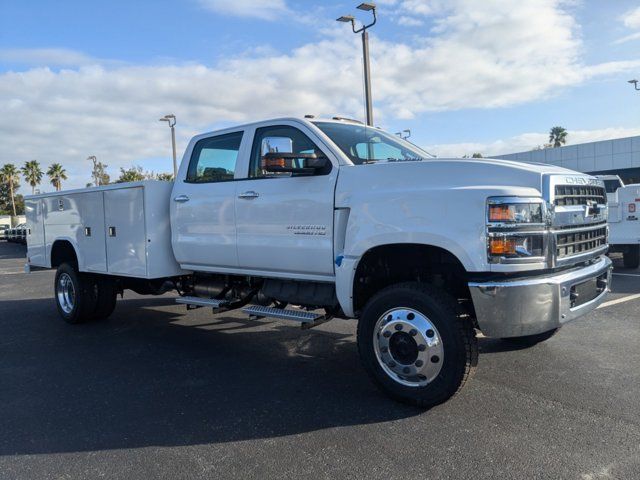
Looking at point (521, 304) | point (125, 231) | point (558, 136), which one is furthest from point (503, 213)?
point (558, 136)

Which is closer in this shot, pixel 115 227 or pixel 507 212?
pixel 507 212

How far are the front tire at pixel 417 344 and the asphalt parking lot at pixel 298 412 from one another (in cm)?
18

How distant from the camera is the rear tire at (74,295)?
7.37 meters

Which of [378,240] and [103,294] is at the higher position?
[378,240]

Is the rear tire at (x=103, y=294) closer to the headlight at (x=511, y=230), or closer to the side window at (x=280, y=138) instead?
the side window at (x=280, y=138)

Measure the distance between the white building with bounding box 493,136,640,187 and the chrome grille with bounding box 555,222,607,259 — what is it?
2773 cm

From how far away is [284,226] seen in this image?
4949 millimetres

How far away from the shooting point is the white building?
30781 millimetres

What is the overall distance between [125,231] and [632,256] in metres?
10.3

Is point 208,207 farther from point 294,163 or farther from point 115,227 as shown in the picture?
point 115,227

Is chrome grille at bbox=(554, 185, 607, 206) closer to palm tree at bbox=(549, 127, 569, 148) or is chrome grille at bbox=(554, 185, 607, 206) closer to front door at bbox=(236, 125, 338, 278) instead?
front door at bbox=(236, 125, 338, 278)

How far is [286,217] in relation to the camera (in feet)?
16.1

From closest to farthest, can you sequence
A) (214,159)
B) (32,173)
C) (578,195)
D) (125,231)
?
(578,195)
(214,159)
(125,231)
(32,173)

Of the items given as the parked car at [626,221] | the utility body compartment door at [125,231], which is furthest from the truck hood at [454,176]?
the parked car at [626,221]
